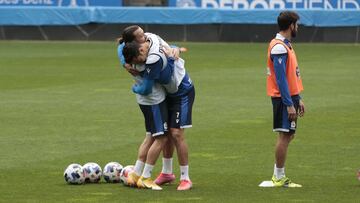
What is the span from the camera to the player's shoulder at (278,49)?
39.1 ft

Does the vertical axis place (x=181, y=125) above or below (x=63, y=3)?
below

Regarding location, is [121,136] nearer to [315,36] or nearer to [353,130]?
[353,130]

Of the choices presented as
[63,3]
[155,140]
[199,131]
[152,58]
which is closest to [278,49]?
[152,58]

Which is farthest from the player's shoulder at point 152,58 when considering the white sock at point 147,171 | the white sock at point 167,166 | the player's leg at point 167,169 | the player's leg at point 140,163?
the white sock at point 167,166

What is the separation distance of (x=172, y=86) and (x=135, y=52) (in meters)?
0.61

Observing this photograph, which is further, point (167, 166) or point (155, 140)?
point (167, 166)

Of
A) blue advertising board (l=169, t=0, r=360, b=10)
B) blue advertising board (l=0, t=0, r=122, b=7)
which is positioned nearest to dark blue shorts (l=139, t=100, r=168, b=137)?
blue advertising board (l=169, t=0, r=360, b=10)

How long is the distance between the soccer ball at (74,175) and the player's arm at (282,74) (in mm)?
2390

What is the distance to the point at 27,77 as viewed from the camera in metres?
27.9

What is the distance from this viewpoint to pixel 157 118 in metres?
12.2

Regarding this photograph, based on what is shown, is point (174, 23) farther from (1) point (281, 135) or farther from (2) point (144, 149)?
(1) point (281, 135)

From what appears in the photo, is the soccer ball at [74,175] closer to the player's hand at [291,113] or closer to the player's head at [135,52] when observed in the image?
the player's head at [135,52]

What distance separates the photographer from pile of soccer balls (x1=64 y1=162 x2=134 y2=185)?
41.0ft

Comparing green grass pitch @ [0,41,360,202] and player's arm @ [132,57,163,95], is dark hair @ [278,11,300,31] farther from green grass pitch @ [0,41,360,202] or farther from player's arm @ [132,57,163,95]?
green grass pitch @ [0,41,360,202]
